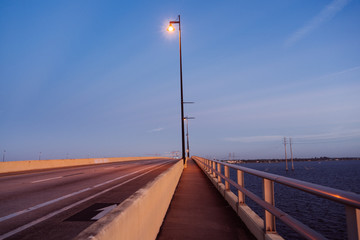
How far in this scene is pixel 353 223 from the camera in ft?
6.75

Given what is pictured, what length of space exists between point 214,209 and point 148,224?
379 cm

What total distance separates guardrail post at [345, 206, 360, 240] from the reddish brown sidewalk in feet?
10.4

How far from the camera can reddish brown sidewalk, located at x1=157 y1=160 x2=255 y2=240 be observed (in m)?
5.21

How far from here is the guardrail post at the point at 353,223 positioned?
2010mm

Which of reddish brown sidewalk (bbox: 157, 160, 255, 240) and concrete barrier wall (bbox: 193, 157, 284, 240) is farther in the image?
reddish brown sidewalk (bbox: 157, 160, 255, 240)

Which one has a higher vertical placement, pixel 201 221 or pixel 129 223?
pixel 129 223

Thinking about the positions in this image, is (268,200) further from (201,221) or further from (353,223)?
(201,221)

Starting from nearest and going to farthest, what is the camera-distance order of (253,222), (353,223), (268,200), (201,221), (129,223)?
(353,223) < (129,223) < (268,200) < (253,222) < (201,221)

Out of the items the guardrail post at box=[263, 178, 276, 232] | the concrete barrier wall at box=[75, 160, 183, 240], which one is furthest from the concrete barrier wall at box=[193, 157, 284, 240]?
the concrete barrier wall at box=[75, 160, 183, 240]

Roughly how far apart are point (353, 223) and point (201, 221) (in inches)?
181

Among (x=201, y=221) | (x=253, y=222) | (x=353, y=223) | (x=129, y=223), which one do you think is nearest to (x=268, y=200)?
(x=253, y=222)

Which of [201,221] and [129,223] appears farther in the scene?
[201,221]

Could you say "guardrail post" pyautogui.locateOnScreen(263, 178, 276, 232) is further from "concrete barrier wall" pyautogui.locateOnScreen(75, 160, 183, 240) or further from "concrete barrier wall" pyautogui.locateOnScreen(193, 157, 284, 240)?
"concrete barrier wall" pyautogui.locateOnScreen(75, 160, 183, 240)

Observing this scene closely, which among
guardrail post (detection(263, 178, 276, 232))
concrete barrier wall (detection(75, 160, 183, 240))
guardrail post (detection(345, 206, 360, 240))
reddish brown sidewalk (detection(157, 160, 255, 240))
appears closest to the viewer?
guardrail post (detection(345, 206, 360, 240))
